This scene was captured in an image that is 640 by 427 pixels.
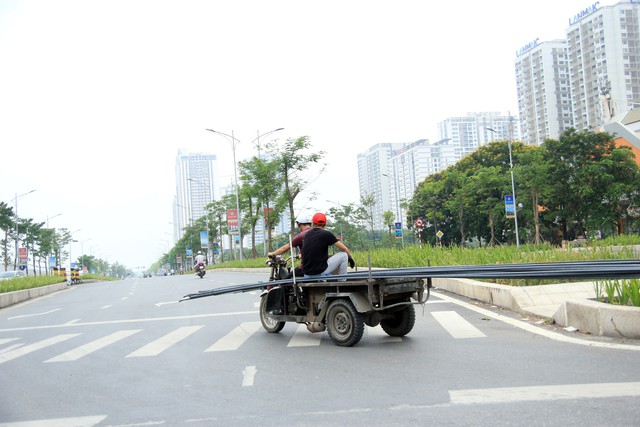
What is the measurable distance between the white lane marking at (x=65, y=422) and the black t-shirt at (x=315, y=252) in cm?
387

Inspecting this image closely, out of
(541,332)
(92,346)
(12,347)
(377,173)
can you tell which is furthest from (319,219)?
(377,173)

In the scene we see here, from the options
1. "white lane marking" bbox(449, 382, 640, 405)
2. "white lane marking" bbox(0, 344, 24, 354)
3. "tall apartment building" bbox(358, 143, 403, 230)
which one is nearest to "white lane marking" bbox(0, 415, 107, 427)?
"white lane marking" bbox(449, 382, 640, 405)

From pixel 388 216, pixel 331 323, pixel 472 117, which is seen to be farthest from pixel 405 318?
pixel 472 117

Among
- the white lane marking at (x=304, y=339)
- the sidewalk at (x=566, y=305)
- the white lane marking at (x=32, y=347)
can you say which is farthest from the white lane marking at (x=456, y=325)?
the white lane marking at (x=32, y=347)

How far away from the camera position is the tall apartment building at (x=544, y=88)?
129375mm

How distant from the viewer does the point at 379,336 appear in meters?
8.17

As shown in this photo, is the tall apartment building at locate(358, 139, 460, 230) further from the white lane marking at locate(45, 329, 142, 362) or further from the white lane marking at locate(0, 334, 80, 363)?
the white lane marking at locate(0, 334, 80, 363)

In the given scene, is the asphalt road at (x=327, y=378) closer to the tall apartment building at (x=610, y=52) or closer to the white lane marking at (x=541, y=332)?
the white lane marking at (x=541, y=332)

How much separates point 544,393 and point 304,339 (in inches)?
165

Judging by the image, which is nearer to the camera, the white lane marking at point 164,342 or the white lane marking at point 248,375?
the white lane marking at point 248,375

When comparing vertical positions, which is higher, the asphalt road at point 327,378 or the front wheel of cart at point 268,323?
the front wheel of cart at point 268,323

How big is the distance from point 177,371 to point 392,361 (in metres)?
2.32

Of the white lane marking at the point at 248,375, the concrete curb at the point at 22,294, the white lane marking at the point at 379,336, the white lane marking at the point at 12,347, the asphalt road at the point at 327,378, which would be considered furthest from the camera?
the concrete curb at the point at 22,294

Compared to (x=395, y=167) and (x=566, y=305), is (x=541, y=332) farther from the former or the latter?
(x=395, y=167)
